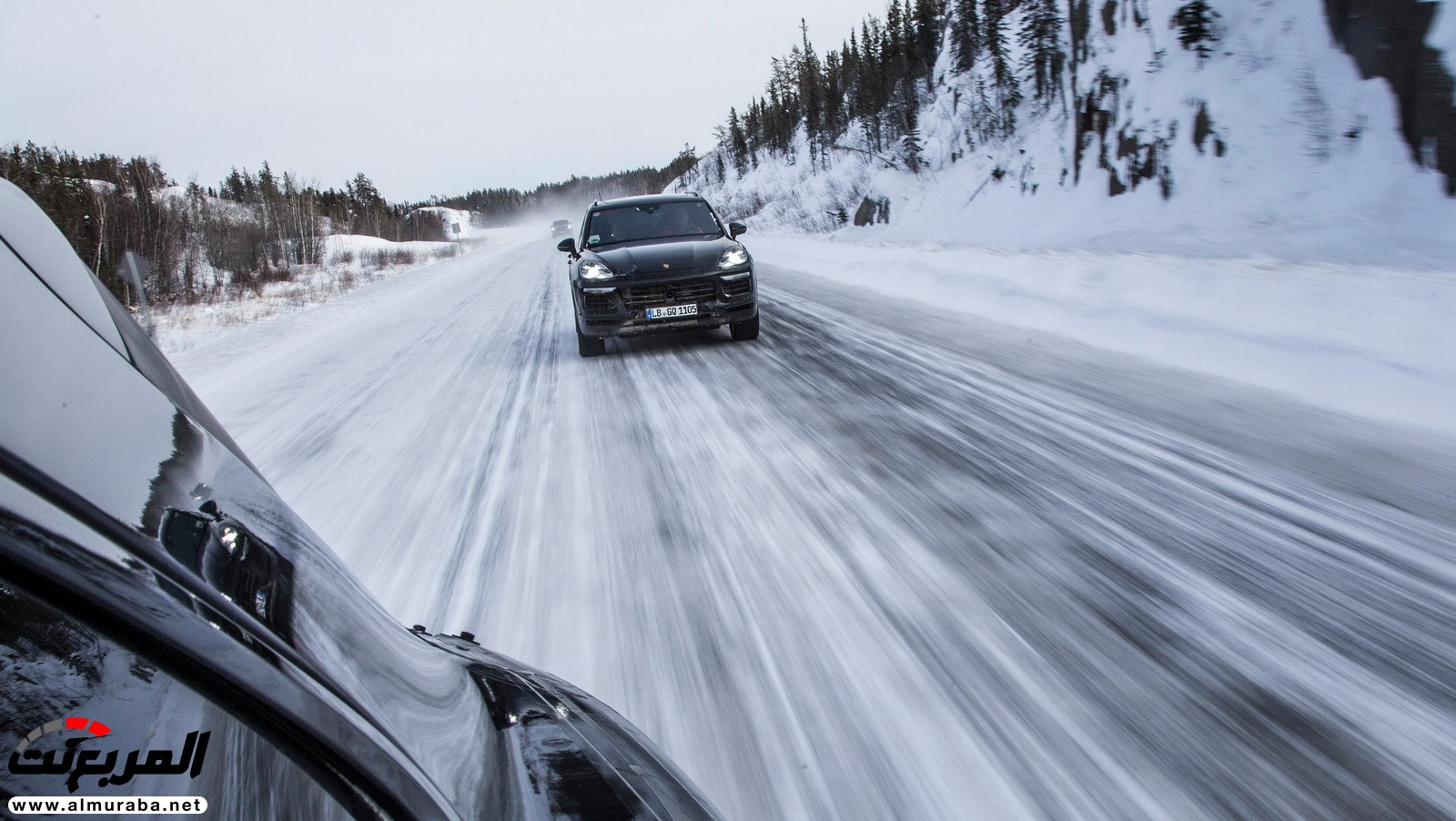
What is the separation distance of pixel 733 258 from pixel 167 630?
8.07 metres

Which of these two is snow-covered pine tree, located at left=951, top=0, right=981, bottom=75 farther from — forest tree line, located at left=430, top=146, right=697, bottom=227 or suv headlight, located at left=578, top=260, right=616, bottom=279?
forest tree line, located at left=430, top=146, right=697, bottom=227

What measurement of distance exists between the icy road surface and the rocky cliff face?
8.33 metres

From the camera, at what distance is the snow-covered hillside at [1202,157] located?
1212 cm

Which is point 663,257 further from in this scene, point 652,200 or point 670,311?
point 652,200

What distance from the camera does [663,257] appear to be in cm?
848

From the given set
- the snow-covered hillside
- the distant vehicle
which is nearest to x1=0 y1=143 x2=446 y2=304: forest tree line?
the distant vehicle

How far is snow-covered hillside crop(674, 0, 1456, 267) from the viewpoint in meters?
12.1

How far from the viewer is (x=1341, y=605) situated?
2850 millimetres

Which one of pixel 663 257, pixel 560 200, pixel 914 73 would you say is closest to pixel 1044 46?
pixel 663 257

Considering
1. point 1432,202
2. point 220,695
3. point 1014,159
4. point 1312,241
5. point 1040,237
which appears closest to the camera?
point 220,695

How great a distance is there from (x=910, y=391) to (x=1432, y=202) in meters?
9.57

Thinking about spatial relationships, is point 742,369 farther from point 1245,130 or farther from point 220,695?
point 1245,130

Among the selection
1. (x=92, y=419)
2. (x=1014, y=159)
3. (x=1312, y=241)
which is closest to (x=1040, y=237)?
(x=1014, y=159)

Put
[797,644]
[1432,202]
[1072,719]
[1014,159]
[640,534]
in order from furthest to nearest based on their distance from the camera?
1. [1014,159]
2. [1432,202]
3. [640,534]
4. [797,644]
5. [1072,719]
